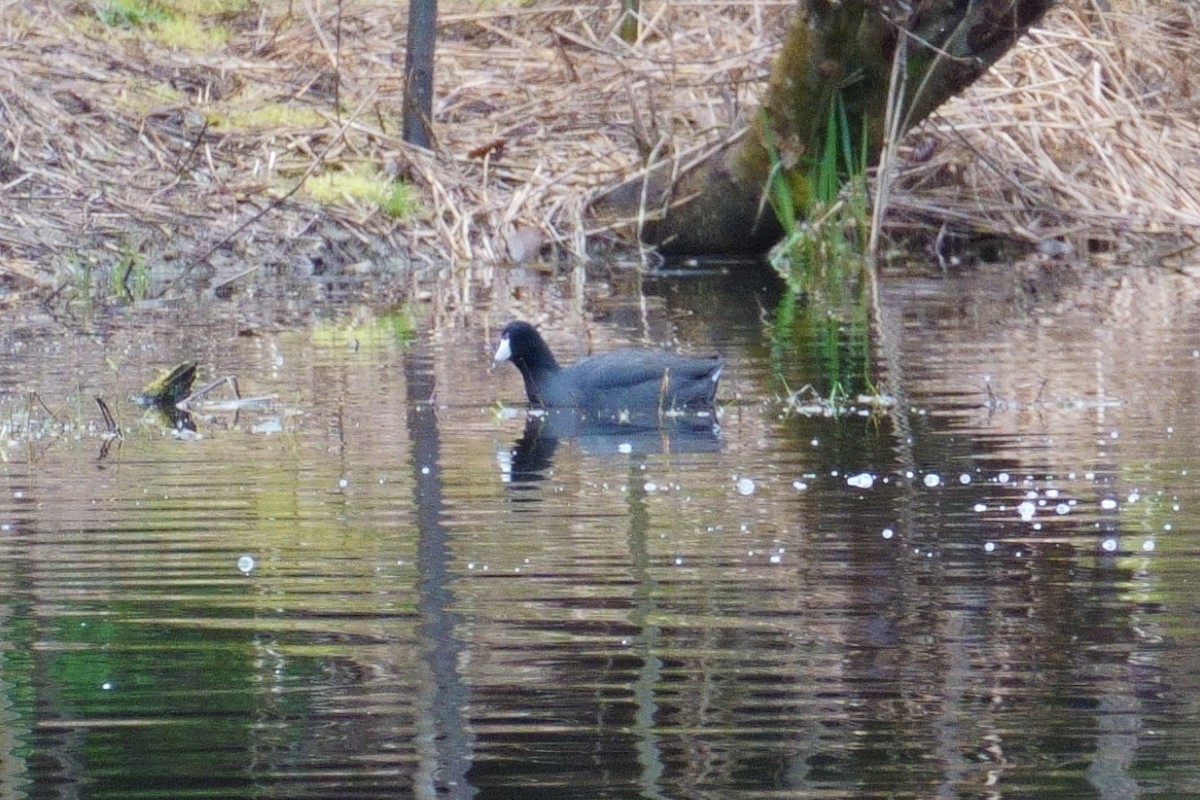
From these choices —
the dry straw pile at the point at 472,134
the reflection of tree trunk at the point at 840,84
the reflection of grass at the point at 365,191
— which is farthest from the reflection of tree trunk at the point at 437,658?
the reflection of grass at the point at 365,191

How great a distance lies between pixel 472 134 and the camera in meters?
20.4

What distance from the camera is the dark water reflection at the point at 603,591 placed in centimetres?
439

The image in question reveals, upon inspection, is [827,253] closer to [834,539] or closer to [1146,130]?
[1146,130]

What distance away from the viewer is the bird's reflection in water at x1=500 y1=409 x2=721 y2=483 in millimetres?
8328

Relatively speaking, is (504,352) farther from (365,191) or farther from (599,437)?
(365,191)

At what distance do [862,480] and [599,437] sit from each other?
185cm

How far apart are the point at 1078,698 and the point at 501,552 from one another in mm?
2176

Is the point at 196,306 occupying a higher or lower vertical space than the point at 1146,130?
lower

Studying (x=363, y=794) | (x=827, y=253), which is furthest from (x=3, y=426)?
(x=827, y=253)

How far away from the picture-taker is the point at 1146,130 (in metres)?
20.0

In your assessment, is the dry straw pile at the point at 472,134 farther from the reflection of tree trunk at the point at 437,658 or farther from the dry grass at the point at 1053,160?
the reflection of tree trunk at the point at 437,658

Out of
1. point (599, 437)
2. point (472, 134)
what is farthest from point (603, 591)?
point (472, 134)

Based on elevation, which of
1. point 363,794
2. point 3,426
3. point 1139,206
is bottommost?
point 363,794

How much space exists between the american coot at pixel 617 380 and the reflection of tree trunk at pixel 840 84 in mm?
5167
